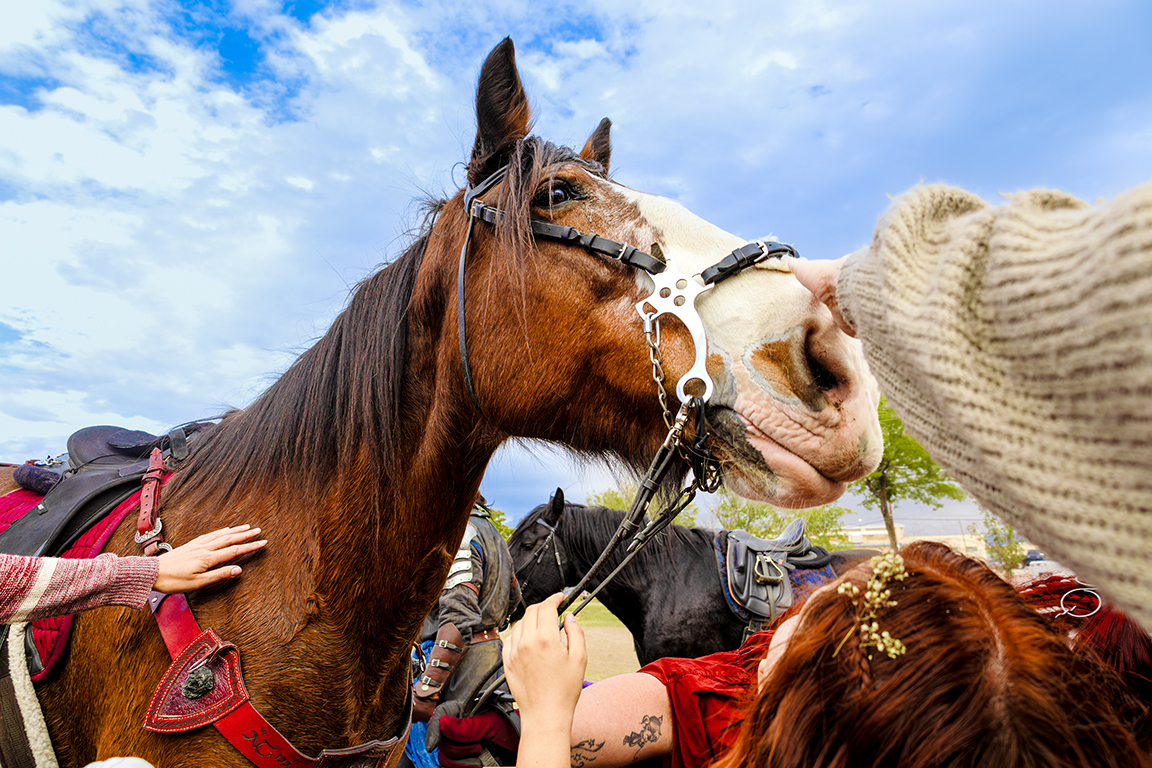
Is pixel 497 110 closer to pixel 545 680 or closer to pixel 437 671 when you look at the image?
pixel 545 680

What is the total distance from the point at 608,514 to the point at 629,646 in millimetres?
8319

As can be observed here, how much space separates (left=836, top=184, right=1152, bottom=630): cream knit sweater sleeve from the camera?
1.99 ft

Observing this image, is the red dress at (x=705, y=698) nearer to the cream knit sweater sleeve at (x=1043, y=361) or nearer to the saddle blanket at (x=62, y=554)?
the cream knit sweater sleeve at (x=1043, y=361)

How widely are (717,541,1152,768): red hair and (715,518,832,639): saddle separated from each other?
443 centimetres

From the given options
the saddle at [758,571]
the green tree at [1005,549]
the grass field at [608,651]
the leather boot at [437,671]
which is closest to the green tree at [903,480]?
the green tree at [1005,549]

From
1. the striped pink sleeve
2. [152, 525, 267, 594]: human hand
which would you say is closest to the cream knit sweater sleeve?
[152, 525, 267, 594]: human hand

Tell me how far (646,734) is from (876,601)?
0.99m

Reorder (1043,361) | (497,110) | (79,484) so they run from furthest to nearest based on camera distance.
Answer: (79,484)
(497,110)
(1043,361)

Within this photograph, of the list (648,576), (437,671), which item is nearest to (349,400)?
(437,671)

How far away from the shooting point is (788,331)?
148 centimetres

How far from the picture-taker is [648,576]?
18.7 feet

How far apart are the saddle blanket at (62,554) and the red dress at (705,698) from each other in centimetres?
183

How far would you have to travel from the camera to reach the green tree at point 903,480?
20.7 meters

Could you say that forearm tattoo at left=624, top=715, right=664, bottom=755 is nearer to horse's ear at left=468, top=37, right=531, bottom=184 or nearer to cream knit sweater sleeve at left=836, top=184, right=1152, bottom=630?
cream knit sweater sleeve at left=836, top=184, right=1152, bottom=630
